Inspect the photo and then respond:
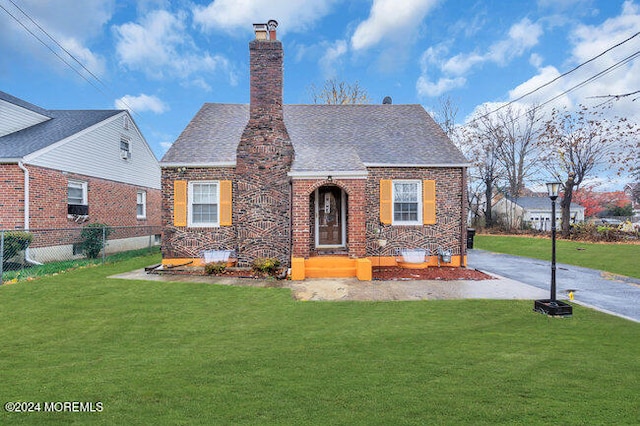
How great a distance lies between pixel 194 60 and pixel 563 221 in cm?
2750

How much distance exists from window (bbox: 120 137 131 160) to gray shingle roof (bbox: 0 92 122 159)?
1518 mm

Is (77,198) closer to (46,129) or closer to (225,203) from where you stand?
(46,129)

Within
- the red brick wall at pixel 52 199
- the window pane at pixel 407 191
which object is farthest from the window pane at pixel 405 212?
the red brick wall at pixel 52 199

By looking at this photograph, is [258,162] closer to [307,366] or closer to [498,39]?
[307,366]

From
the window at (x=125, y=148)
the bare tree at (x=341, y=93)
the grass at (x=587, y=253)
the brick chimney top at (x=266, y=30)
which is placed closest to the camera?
the brick chimney top at (x=266, y=30)

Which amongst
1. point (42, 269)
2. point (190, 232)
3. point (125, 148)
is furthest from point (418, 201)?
point (125, 148)

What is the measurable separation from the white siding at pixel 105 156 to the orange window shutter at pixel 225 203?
726 centimetres

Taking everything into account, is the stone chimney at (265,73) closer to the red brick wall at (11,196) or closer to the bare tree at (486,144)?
the red brick wall at (11,196)

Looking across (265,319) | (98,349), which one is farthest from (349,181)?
(98,349)

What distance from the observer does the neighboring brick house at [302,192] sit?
9.62 m

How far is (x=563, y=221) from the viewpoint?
22578 mm

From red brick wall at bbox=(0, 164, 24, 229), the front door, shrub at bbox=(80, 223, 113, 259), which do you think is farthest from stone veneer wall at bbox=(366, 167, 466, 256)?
red brick wall at bbox=(0, 164, 24, 229)

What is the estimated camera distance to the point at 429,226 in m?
11.3

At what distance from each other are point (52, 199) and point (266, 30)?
10706 millimetres
